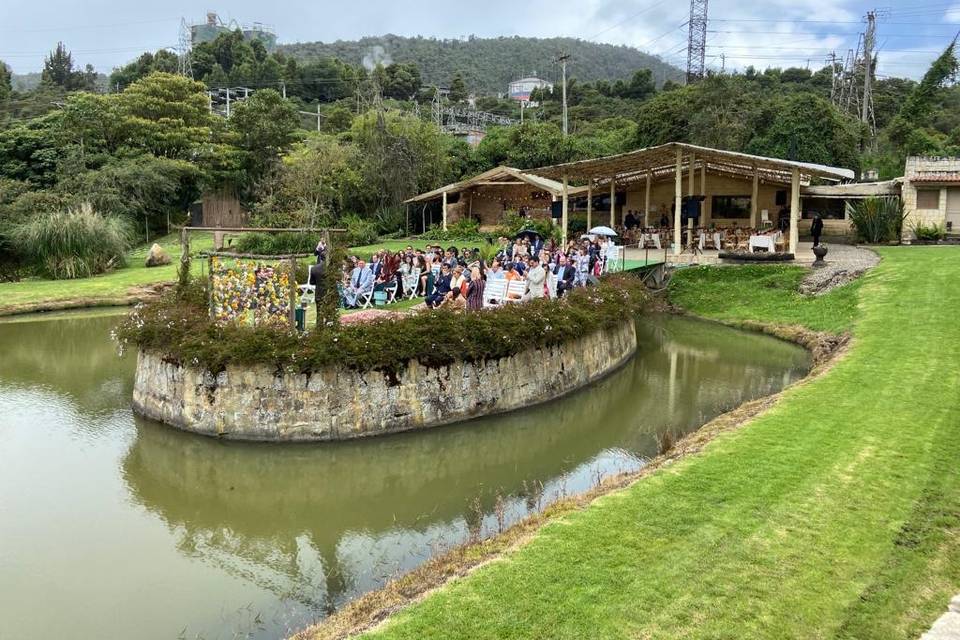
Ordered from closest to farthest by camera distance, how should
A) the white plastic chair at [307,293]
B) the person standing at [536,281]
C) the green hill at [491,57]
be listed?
1. the white plastic chair at [307,293]
2. the person standing at [536,281]
3. the green hill at [491,57]

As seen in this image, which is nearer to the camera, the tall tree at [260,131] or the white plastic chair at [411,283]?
the white plastic chair at [411,283]

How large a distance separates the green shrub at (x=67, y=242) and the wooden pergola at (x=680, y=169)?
18273mm

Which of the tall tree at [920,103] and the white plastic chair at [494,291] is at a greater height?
the tall tree at [920,103]

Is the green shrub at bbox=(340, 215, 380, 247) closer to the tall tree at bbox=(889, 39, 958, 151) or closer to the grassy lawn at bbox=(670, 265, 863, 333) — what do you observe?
the grassy lawn at bbox=(670, 265, 863, 333)

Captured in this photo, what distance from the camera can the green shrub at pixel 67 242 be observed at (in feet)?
96.6

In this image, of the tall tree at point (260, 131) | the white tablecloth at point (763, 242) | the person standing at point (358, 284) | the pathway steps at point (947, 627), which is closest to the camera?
the pathway steps at point (947, 627)

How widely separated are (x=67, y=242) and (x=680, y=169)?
24.1 meters

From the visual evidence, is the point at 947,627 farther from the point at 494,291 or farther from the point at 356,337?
the point at 494,291

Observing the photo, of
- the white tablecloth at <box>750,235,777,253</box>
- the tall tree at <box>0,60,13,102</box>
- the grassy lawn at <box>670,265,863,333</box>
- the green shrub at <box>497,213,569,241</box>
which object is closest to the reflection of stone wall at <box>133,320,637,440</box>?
the grassy lawn at <box>670,265,863,333</box>

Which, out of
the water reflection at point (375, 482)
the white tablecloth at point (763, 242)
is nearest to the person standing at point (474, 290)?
the water reflection at point (375, 482)

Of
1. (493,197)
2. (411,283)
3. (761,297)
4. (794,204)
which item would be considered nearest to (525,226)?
(493,197)

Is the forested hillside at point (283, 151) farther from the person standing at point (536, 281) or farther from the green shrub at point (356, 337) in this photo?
the person standing at point (536, 281)

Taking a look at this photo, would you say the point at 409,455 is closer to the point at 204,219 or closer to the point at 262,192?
the point at 262,192

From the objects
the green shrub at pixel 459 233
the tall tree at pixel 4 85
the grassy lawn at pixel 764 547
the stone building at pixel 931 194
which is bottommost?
the grassy lawn at pixel 764 547
